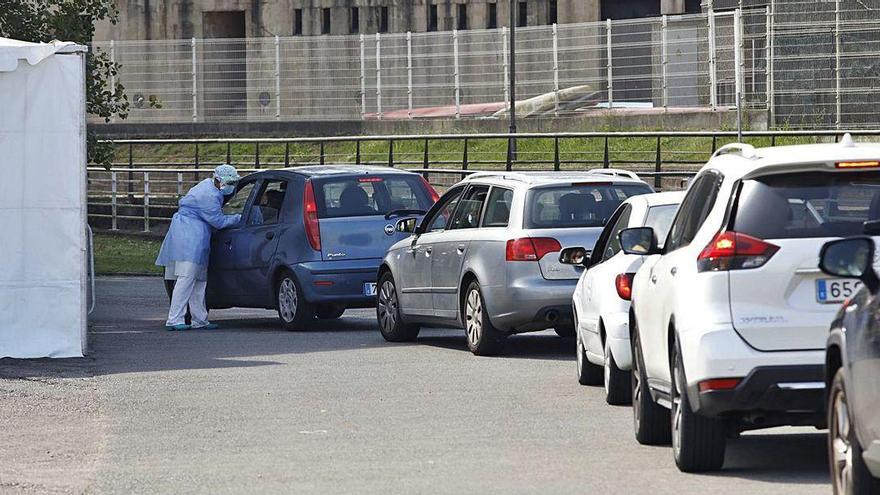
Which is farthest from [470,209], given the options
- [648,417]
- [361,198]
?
[648,417]

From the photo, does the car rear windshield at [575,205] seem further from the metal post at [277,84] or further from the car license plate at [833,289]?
the metal post at [277,84]

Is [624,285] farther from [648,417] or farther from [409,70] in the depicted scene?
[409,70]

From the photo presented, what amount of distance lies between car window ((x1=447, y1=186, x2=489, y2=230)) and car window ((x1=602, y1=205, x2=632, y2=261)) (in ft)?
9.68

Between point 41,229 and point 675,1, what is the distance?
5184cm

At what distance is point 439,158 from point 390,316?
2597 cm

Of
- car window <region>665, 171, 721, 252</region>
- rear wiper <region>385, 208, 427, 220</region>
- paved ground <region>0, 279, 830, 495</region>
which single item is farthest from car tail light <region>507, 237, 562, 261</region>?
car window <region>665, 171, 721, 252</region>

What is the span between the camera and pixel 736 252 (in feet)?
28.6

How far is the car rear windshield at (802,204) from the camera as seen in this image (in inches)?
344

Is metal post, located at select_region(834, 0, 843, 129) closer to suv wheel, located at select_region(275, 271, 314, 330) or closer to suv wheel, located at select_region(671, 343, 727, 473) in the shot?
suv wheel, located at select_region(275, 271, 314, 330)

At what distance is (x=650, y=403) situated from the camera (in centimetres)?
1032

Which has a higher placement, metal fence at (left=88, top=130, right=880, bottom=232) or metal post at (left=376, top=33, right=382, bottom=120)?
metal post at (left=376, top=33, right=382, bottom=120)

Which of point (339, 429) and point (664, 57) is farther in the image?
point (664, 57)

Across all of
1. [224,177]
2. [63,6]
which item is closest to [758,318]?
[224,177]

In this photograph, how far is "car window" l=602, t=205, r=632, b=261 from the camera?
43.5 ft
